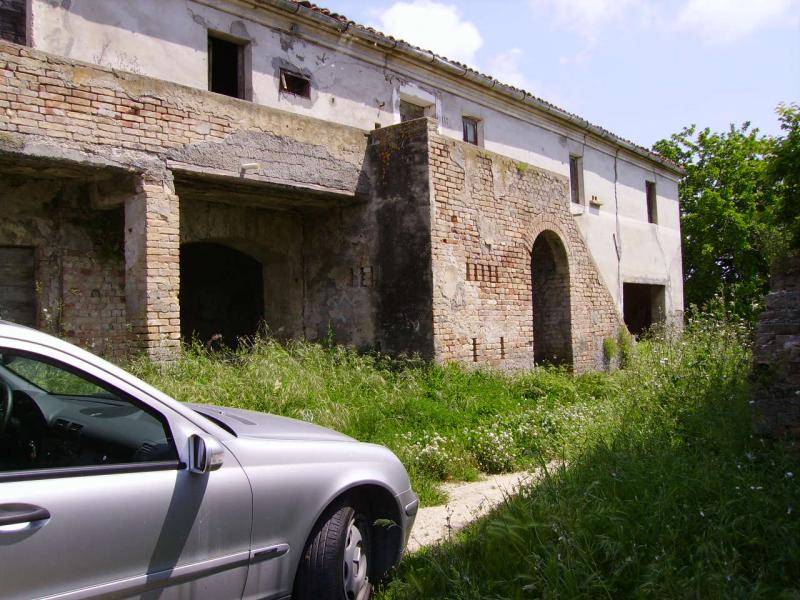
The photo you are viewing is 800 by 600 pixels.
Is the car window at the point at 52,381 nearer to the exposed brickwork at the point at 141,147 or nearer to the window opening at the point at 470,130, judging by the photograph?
the exposed brickwork at the point at 141,147

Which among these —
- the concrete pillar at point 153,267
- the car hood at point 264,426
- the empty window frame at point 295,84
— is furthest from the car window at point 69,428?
the empty window frame at point 295,84

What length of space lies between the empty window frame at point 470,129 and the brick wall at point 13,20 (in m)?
9.03

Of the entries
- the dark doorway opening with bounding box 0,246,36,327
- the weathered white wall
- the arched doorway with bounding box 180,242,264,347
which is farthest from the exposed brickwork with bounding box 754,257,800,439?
the weathered white wall

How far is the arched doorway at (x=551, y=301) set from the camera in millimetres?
12367

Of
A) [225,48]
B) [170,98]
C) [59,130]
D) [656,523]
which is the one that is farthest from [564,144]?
[656,523]

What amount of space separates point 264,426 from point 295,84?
992 cm

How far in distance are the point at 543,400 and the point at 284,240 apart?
15.7ft

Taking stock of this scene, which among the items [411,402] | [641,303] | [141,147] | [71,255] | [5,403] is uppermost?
[141,147]

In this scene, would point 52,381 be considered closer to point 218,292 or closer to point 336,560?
point 336,560

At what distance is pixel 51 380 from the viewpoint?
11.1 ft

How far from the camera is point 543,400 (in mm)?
8797

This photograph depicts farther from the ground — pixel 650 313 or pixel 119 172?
pixel 119 172

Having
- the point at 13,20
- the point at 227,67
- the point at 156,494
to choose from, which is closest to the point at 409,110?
the point at 227,67

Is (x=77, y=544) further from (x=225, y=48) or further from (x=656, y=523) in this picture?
(x=225, y=48)
